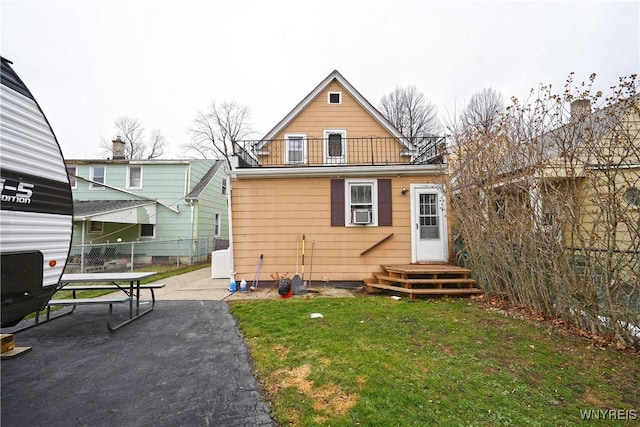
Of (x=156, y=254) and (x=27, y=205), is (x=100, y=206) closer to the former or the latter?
(x=156, y=254)

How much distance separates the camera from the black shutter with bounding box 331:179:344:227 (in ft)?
25.1

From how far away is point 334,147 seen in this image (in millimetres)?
9742

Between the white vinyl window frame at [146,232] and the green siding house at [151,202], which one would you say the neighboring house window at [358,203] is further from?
the white vinyl window frame at [146,232]

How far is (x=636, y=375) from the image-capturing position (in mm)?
2832

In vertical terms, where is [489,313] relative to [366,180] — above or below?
below

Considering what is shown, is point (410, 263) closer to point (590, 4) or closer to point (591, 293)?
point (591, 293)

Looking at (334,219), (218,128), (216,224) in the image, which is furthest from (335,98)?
(218,128)

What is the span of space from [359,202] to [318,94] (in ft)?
15.5

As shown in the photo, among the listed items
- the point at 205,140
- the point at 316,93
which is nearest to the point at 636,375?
the point at 316,93

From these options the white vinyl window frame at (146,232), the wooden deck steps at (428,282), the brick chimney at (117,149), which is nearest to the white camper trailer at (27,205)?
the wooden deck steps at (428,282)

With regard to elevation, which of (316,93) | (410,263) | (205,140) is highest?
(205,140)

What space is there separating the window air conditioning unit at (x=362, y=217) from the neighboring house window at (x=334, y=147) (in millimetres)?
2699

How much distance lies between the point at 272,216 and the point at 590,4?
9.51m

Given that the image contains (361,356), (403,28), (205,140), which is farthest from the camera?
(205,140)
